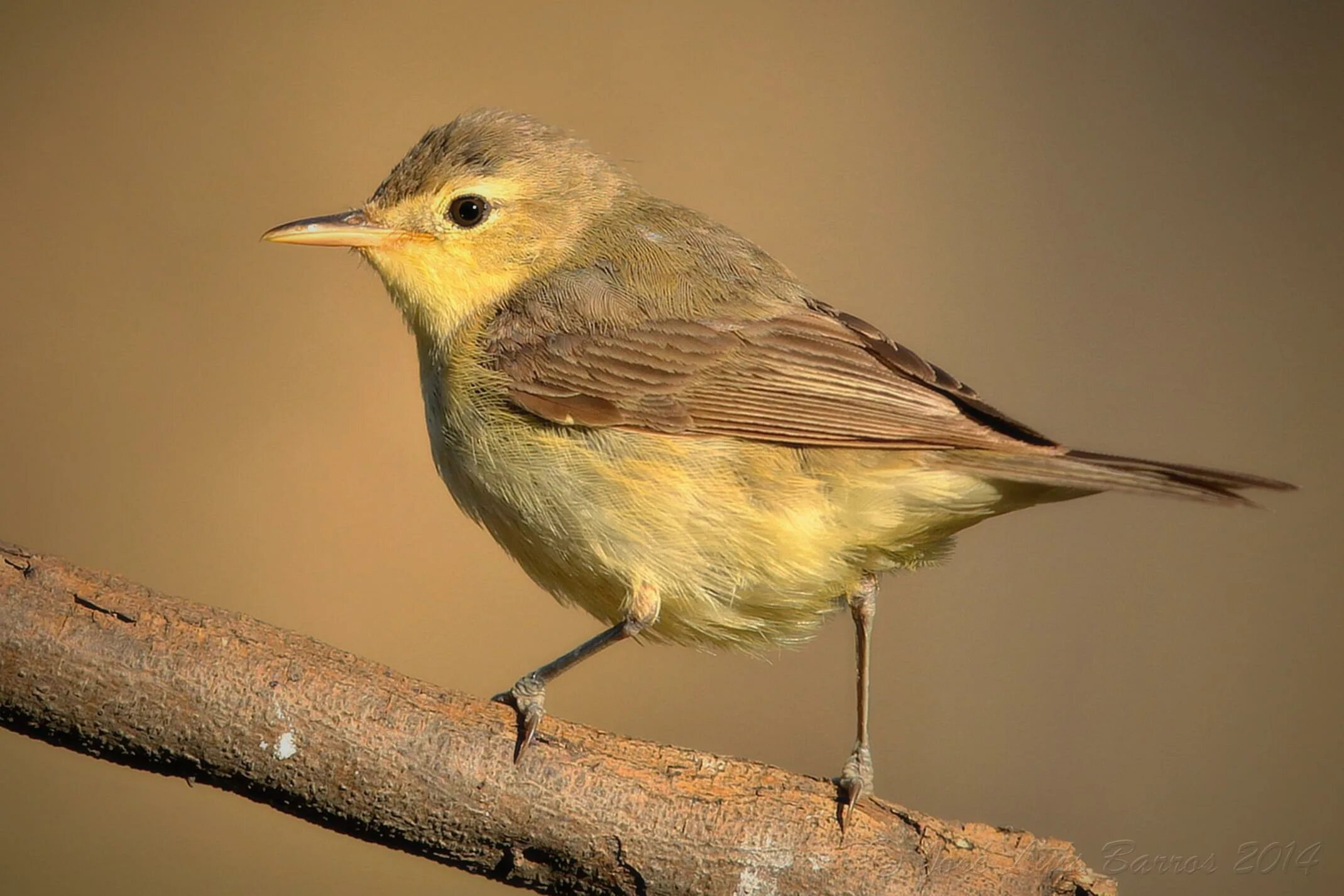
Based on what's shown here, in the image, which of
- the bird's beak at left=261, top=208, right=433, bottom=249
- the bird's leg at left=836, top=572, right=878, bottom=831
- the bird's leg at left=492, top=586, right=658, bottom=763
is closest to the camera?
the bird's leg at left=492, top=586, right=658, bottom=763

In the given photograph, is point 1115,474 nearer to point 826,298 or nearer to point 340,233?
point 340,233

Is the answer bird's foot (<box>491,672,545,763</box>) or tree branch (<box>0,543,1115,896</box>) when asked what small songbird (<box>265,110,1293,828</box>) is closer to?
bird's foot (<box>491,672,545,763</box>)

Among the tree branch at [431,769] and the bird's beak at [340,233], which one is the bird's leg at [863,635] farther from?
the bird's beak at [340,233]

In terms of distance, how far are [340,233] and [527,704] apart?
152cm

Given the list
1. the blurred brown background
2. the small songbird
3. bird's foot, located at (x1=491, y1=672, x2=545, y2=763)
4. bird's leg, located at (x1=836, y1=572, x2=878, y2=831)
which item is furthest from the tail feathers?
the blurred brown background

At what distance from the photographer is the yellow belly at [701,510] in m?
3.38

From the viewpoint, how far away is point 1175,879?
519 cm

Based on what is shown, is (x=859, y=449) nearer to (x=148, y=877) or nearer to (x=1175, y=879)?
(x=1175, y=879)

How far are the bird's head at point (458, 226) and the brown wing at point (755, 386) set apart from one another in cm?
29

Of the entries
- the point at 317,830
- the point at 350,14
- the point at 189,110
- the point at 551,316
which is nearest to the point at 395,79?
the point at 350,14

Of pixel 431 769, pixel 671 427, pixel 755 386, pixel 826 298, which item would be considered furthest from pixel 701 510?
pixel 826 298

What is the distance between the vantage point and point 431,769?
112 inches

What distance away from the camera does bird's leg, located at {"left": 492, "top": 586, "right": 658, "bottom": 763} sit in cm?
313

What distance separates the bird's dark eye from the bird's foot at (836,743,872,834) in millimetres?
1855
